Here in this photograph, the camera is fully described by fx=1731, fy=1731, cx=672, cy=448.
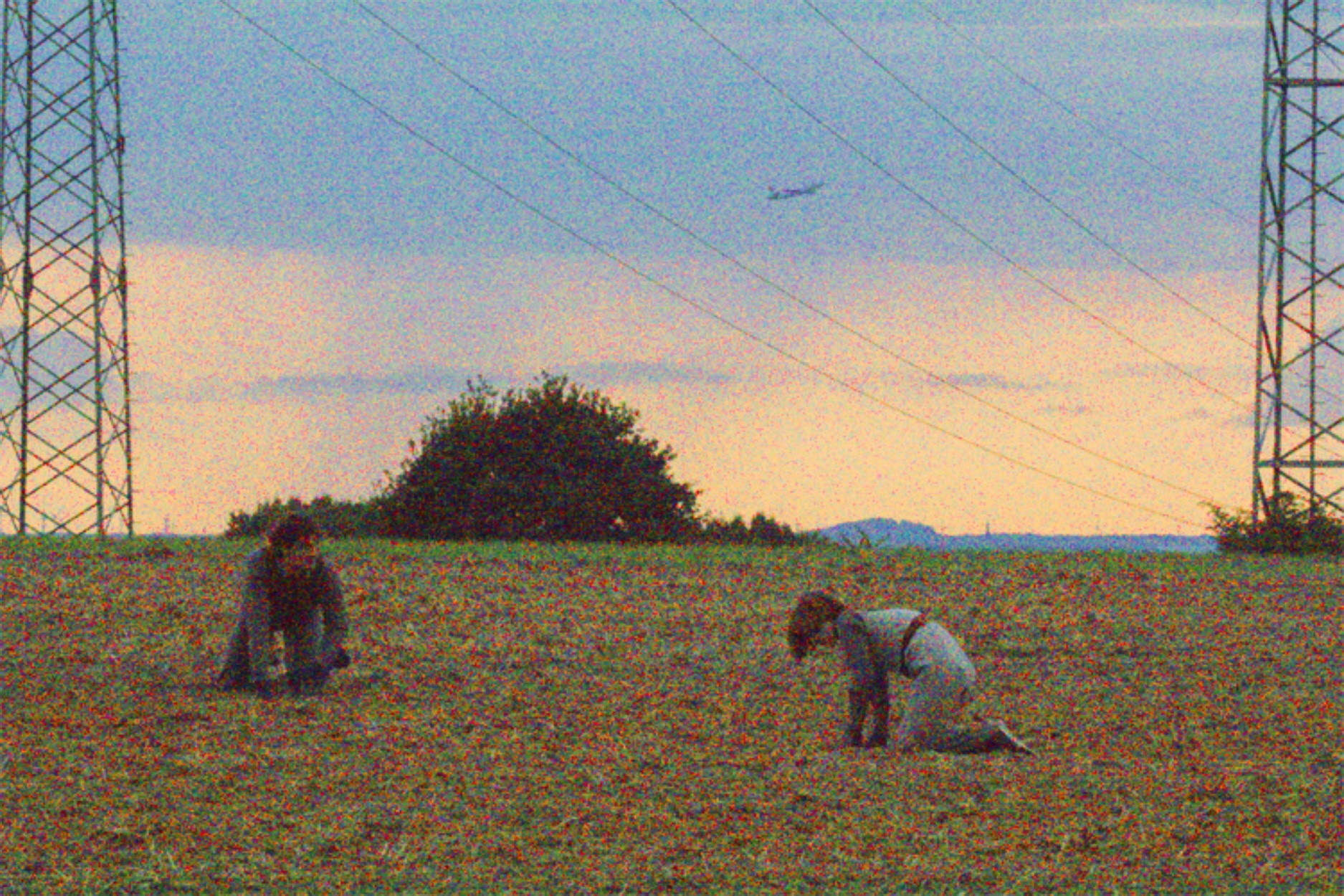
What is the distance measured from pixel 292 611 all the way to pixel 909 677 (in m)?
5.11

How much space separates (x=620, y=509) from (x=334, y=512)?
8094 millimetres

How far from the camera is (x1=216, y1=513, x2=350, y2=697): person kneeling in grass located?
45.2 feet

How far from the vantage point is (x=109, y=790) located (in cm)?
1128

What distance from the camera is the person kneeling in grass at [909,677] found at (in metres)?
12.5

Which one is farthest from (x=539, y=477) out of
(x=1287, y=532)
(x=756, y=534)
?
(x=1287, y=532)

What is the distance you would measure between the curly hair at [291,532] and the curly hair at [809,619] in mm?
4009

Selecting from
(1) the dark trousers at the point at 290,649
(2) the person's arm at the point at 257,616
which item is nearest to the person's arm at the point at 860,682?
(1) the dark trousers at the point at 290,649

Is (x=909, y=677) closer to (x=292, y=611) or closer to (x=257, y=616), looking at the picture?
(x=292, y=611)

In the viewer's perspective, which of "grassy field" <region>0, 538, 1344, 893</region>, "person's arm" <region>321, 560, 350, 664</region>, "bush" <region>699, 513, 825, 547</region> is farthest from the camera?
"bush" <region>699, 513, 825, 547</region>

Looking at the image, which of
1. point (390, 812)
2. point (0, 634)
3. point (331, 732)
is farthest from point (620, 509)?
point (390, 812)

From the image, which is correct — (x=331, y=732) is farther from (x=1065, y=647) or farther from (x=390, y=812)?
(x=1065, y=647)

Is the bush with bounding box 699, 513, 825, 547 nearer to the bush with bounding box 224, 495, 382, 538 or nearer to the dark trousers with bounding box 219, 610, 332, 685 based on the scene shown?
the bush with bounding box 224, 495, 382, 538

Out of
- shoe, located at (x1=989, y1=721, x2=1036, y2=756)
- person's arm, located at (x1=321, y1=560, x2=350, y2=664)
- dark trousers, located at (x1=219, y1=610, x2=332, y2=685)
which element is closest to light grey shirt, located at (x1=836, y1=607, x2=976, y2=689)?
shoe, located at (x1=989, y1=721, x2=1036, y2=756)

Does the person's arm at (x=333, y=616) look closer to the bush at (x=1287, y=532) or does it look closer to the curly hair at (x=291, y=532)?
the curly hair at (x=291, y=532)
